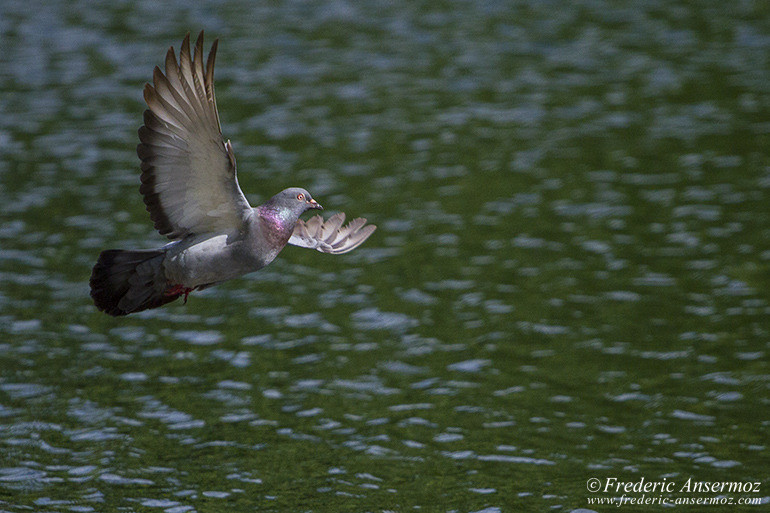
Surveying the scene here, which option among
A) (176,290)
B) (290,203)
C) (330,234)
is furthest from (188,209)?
(330,234)

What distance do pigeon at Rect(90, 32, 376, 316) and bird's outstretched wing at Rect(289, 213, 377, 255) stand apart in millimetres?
1333

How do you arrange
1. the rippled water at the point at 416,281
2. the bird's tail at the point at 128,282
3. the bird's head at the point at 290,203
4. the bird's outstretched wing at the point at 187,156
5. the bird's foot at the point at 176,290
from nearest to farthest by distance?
the bird's outstretched wing at the point at 187,156 < the bird's head at the point at 290,203 < the bird's tail at the point at 128,282 < the bird's foot at the point at 176,290 < the rippled water at the point at 416,281

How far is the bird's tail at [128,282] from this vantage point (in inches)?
364

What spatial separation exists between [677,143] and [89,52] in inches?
565

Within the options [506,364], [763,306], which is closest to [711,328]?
[763,306]

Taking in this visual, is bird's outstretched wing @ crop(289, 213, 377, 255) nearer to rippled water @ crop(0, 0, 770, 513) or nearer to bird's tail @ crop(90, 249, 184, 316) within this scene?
bird's tail @ crop(90, 249, 184, 316)

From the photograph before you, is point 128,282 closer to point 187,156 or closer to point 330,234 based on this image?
point 187,156

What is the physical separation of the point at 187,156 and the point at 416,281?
9018mm

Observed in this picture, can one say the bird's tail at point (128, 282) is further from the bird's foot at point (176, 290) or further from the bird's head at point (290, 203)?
the bird's head at point (290, 203)

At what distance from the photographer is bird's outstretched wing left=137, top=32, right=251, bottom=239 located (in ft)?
28.1

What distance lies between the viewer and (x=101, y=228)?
19406 millimetres

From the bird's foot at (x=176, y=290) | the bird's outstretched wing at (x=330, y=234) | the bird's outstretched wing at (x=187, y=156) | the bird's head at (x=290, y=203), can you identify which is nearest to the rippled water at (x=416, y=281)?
the bird's outstretched wing at (x=330, y=234)

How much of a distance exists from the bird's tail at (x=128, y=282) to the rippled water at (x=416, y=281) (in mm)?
3253

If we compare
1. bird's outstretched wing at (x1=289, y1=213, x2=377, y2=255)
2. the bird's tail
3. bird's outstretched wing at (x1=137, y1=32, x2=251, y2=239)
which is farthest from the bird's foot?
bird's outstretched wing at (x1=289, y1=213, x2=377, y2=255)
